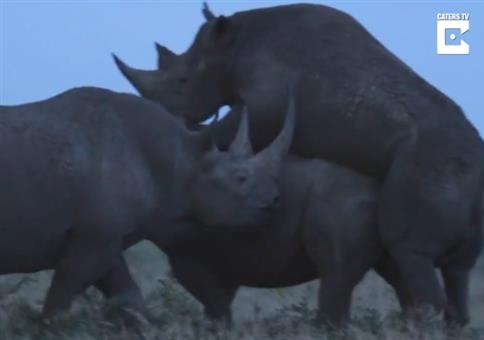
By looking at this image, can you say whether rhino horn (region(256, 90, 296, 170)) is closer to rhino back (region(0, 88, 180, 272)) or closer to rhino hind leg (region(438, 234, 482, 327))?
rhino back (region(0, 88, 180, 272))

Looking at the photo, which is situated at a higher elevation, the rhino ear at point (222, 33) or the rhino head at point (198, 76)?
the rhino ear at point (222, 33)

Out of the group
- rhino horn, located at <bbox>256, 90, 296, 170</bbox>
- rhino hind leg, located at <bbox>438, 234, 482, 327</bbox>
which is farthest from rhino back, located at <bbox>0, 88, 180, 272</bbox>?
rhino hind leg, located at <bbox>438, 234, 482, 327</bbox>

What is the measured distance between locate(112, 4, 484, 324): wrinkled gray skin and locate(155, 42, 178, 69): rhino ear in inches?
9.9

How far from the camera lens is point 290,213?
36.1 feet

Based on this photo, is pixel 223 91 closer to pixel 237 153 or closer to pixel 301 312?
pixel 237 153

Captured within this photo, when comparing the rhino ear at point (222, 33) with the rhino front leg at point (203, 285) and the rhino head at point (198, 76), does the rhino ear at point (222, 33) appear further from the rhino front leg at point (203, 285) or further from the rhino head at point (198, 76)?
the rhino front leg at point (203, 285)

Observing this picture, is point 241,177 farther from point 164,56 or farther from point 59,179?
point 164,56

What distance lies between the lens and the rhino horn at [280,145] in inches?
424

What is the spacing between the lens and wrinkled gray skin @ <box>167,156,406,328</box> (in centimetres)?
1071

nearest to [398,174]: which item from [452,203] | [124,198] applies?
[452,203]

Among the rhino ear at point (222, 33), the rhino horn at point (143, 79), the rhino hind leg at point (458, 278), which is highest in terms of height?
the rhino ear at point (222, 33)

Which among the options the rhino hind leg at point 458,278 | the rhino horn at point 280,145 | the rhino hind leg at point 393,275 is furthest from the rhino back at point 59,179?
the rhino hind leg at point 458,278

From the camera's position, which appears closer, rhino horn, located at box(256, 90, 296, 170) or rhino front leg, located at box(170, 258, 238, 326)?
rhino horn, located at box(256, 90, 296, 170)

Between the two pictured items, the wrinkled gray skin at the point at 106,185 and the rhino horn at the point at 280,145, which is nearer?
the wrinkled gray skin at the point at 106,185
